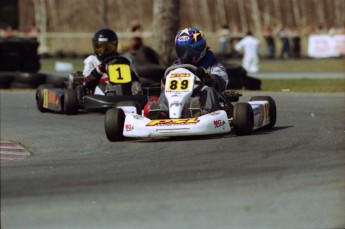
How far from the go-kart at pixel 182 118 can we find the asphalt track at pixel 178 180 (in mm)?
123

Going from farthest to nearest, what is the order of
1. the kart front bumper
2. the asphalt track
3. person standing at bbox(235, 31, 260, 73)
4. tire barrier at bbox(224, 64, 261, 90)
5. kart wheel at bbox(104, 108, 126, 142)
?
person standing at bbox(235, 31, 260, 73)
tire barrier at bbox(224, 64, 261, 90)
kart wheel at bbox(104, 108, 126, 142)
the kart front bumper
the asphalt track

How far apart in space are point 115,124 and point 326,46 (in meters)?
27.6

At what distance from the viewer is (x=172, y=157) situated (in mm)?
8930

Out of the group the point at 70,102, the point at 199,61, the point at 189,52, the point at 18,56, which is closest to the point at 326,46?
the point at 18,56

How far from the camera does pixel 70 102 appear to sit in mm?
13070

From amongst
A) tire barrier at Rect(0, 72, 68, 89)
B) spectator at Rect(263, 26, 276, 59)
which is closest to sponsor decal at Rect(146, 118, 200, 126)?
tire barrier at Rect(0, 72, 68, 89)

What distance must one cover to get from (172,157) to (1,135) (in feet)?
9.09

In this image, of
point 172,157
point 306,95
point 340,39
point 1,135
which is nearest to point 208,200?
point 172,157

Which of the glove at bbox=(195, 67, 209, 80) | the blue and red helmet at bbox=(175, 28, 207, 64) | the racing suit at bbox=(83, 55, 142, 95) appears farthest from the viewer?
the racing suit at bbox=(83, 55, 142, 95)

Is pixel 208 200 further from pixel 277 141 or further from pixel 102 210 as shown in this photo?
pixel 277 141

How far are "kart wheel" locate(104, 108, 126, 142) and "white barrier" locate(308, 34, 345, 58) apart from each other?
2667 cm

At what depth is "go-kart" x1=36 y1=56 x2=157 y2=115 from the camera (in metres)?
12.7

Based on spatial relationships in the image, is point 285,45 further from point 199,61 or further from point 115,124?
point 115,124

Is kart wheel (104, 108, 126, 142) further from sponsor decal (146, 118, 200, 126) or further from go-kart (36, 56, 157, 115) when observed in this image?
go-kart (36, 56, 157, 115)
